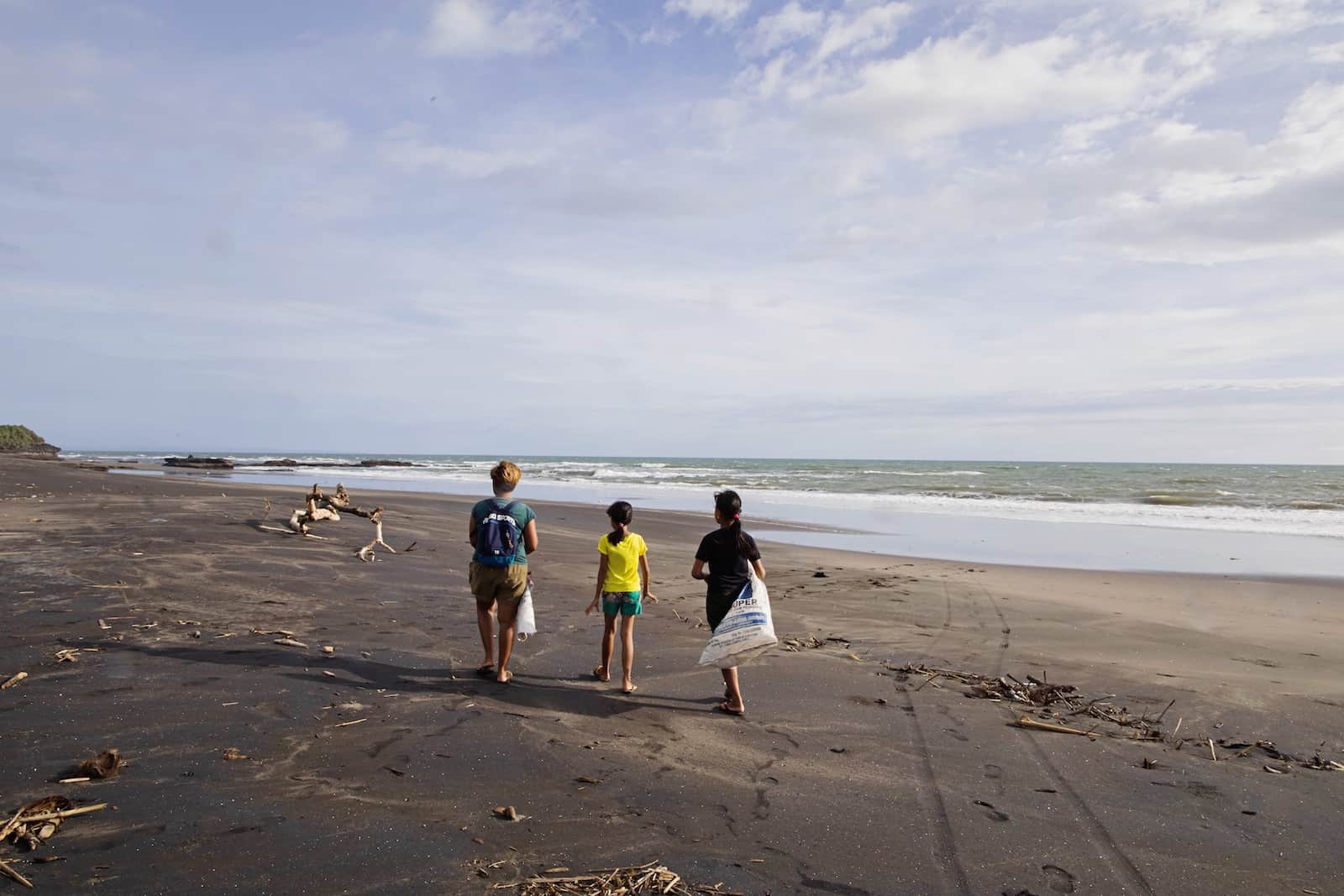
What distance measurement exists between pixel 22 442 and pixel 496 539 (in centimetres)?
8542

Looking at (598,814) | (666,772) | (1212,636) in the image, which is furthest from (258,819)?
(1212,636)

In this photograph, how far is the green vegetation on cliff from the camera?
64613 mm

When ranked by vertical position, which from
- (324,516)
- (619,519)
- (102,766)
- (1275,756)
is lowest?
(1275,756)

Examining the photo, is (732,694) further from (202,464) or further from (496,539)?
(202,464)

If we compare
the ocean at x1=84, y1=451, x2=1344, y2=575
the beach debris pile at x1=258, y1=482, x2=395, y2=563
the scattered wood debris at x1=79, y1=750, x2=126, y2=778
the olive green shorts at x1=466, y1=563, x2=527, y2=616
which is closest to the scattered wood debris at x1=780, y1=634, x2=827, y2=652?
the olive green shorts at x1=466, y1=563, x2=527, y2=616

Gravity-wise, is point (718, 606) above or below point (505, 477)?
below

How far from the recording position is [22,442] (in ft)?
223

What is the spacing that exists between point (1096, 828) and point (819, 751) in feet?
5.33

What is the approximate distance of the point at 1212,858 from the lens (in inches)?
148

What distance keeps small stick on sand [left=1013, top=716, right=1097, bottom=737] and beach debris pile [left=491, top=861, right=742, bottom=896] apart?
3.28 meters

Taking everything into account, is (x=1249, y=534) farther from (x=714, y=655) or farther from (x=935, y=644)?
(x=714, y=655)

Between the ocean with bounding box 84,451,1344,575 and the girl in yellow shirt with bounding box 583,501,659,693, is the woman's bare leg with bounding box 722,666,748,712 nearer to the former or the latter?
the girl in yellow shirt with bounding box 583,501,659,693

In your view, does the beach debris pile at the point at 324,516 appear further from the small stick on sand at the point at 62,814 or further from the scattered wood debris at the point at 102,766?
the small stick on sand at the point at 62,814

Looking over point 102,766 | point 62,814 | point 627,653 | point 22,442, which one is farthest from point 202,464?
point 62,814
